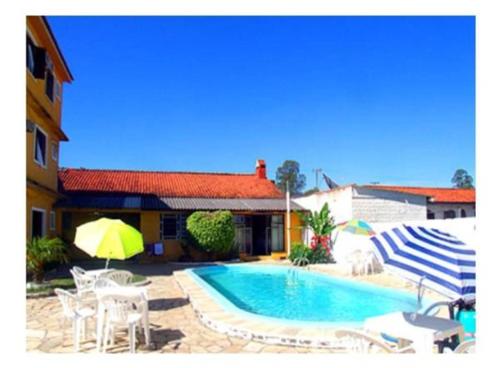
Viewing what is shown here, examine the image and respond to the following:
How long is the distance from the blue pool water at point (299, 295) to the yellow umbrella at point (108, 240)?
8.71 feet

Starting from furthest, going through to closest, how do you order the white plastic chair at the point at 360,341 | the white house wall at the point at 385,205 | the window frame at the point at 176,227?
the window frame at the point at 176,227 → the white house wall at the point at 385,205 → the white plastic chair at the point at 360,341

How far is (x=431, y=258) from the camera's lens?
5.82 m

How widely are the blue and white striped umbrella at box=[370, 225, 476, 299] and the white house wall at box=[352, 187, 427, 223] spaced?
52.7 ft

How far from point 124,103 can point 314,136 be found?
37.0 ft

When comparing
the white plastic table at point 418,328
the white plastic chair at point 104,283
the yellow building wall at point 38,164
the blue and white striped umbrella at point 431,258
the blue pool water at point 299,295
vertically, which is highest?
the yellow building wall at point 38,164

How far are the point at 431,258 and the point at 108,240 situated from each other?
6.97m

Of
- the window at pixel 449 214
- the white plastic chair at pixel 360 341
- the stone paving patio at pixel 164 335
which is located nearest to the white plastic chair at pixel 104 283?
the stone paving patio at pixel 164 335

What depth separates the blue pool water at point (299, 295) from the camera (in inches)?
446

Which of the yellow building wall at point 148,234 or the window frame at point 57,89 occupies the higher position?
the window frame at point 57,89

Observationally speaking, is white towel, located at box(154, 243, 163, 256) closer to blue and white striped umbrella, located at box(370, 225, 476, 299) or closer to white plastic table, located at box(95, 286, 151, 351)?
white plastic table, located at box(95, 286, 151, 351)

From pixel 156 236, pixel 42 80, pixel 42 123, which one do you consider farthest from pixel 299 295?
pixel 42 80

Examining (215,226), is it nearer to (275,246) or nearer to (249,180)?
(275,246)

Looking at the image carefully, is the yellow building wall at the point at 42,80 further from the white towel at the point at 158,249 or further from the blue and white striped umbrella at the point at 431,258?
the blue and white striped umbrella at the point at 431,258
